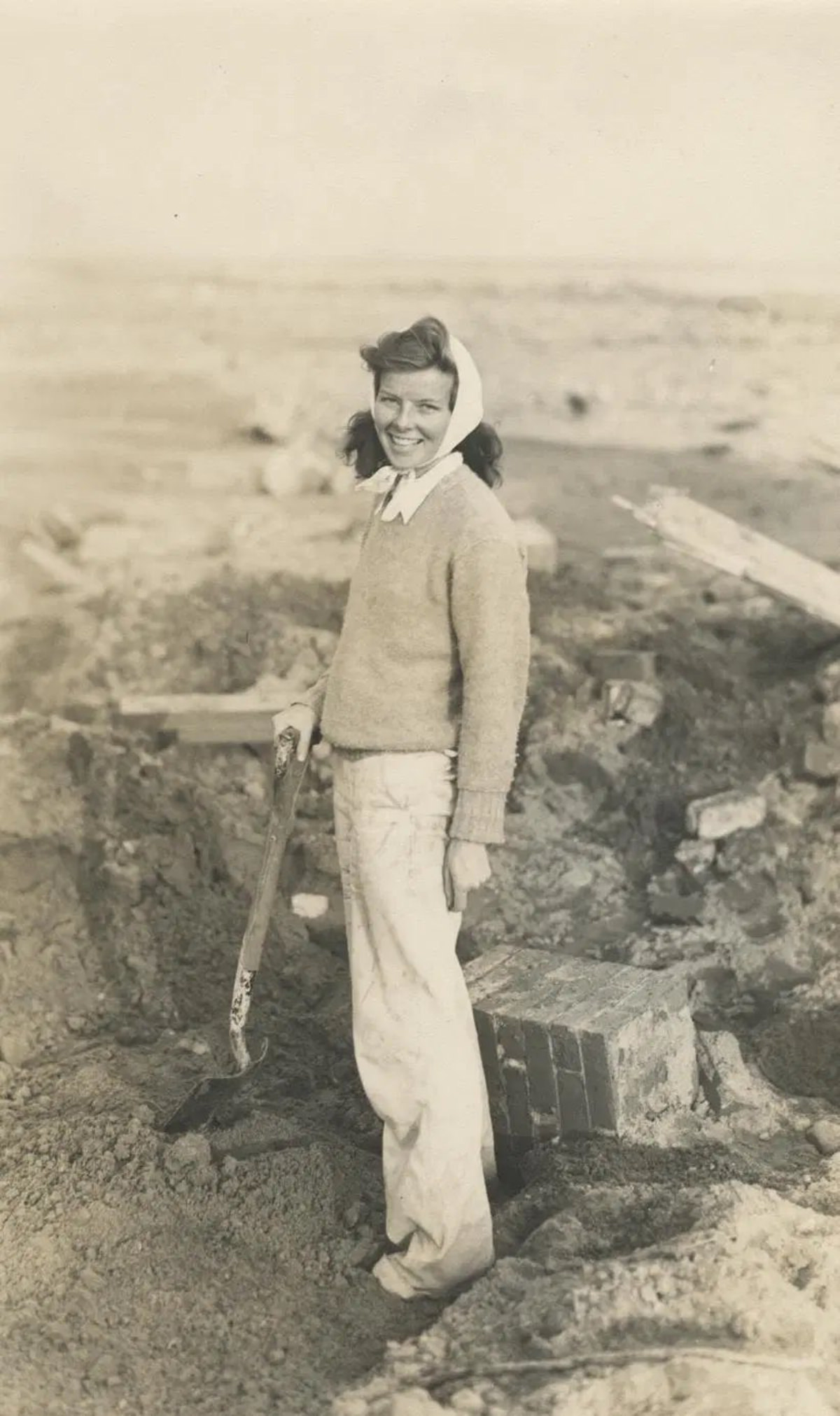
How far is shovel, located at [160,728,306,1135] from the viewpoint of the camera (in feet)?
11.2

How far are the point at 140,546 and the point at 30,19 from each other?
2.84 metres

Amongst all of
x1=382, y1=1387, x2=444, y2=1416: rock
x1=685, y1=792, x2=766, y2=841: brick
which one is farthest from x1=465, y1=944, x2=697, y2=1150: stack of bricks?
x1=685, y1=792, x2=766, y2=841: brick

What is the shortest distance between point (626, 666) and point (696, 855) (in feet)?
3.75

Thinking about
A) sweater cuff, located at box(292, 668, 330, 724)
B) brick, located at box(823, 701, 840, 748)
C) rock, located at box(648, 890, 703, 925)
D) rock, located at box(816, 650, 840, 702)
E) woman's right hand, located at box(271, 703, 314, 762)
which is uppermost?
sweater cuff, located at box(292, 668, 330, 724)

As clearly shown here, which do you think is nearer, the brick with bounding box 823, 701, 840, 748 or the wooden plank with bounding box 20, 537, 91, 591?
the brick with bounding box 823, 701, 840, 748

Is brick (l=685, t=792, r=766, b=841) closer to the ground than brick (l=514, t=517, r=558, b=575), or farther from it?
closer to the ground

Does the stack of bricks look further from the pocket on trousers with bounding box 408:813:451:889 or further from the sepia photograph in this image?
the pocket on trousers with bounding box 408:813:451:889

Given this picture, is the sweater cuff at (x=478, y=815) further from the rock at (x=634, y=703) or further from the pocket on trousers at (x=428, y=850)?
the rock at (x=634, y=703)

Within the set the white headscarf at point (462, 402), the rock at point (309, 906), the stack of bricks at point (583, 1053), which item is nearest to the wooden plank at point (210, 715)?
the rock at point (309, 906)

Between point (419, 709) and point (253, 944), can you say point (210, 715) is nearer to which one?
point (253, 944)

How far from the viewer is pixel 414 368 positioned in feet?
9.53

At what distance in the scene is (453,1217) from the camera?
3.03 metres

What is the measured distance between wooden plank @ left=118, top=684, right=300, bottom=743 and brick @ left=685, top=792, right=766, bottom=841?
1.78 metres

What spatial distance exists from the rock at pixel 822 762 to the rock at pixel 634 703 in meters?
0.71
